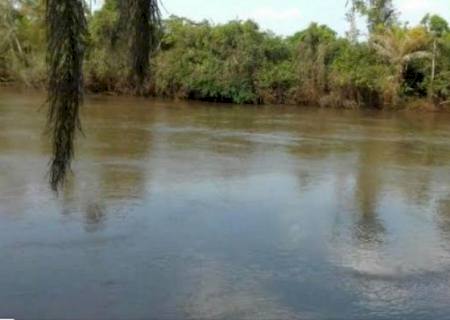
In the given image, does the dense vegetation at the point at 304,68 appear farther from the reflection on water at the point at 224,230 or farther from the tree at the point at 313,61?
the reflection on water at the point at 224,230

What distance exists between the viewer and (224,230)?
8883 mm

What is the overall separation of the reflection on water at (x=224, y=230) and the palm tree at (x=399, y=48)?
39.3 ft

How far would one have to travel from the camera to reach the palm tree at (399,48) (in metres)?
28.5

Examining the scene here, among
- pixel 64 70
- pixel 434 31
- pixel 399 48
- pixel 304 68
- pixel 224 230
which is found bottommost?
pixel 224 230

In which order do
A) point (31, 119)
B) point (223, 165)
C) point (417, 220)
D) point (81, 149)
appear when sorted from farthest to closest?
point (31, 119) → point (81, 149) → point (223, 165) → point (417, 220)

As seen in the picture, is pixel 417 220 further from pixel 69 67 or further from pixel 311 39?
pixel 311 39

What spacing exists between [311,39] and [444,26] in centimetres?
700

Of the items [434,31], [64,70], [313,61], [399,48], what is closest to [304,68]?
[313,61]

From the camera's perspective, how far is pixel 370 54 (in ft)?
→ 97.0

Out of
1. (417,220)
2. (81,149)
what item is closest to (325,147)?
(81,149)

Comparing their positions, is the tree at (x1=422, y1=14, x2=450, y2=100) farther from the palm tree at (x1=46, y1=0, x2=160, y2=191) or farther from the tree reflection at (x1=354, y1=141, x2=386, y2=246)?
the palm tree at (x1=46, y1=0, x2=160, y2=191)

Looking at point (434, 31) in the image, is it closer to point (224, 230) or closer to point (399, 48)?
point (399, 48)

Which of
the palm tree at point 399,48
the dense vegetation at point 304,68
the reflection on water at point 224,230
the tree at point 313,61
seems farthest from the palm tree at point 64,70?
the palm tree at point 399,48

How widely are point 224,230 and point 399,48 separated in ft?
71.6
